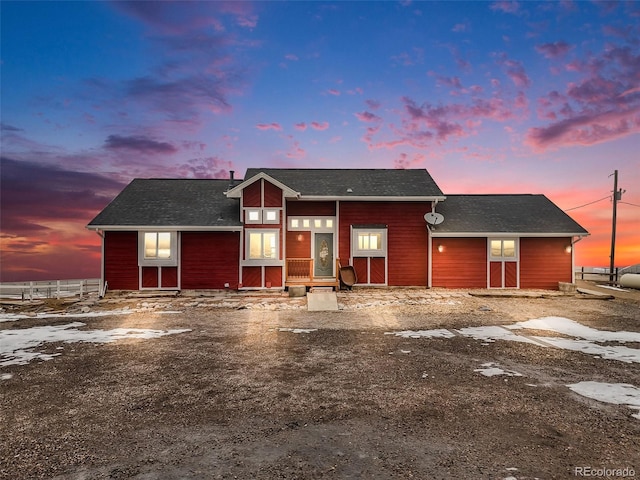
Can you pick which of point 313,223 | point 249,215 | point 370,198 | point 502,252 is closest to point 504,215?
point 502,252

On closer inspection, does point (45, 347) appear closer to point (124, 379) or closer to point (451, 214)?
point (124, 379)

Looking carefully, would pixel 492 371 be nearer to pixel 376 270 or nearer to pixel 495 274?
pixel 376 270

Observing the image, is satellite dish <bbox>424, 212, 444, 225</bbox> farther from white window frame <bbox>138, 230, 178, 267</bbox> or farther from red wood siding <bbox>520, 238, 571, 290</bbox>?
white window frame <bbox>138, 230, 178, 267</bbox>

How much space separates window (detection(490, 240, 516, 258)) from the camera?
64.4ft

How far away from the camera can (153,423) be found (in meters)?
4.78

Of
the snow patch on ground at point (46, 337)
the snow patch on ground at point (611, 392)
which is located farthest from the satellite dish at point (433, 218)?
the snow patch on ground at point (611, 392)

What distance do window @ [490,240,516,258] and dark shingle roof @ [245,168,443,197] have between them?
368cm

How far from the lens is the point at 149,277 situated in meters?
18.4

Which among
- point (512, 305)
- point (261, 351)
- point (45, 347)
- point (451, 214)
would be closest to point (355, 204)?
point (451, 214)

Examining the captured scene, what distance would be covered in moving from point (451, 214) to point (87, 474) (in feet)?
65.0

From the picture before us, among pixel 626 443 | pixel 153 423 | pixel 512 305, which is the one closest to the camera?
pixel 626 443

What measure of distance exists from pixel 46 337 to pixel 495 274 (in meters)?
18.0

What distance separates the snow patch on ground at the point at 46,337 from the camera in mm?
8025

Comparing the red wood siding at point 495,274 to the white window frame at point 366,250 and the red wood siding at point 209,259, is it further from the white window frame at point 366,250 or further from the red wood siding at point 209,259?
the red wood siding at point 209,259
